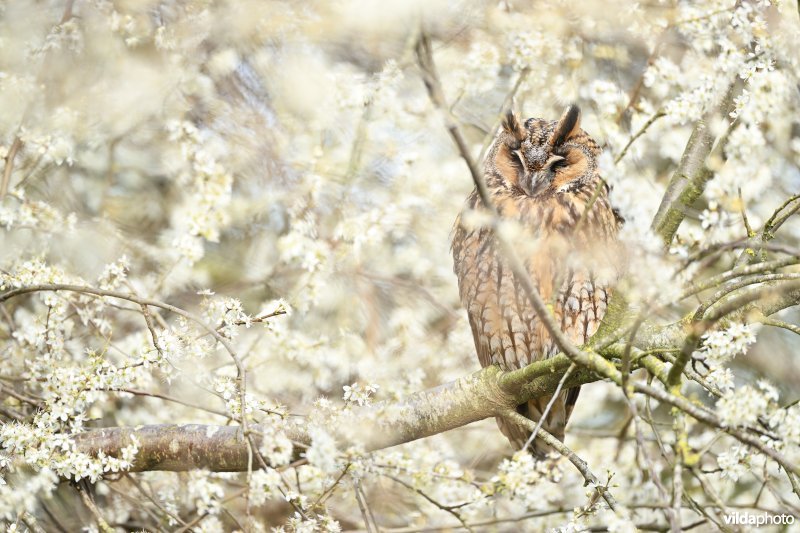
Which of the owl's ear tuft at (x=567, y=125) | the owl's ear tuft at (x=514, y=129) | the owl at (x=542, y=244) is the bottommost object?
the owl at (x=542, y=244)

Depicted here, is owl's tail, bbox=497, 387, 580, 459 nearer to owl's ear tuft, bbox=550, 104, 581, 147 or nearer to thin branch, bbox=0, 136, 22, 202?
owl's ear tuft, bbox=550, 104, 581, 147

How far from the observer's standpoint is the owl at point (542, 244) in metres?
2.91

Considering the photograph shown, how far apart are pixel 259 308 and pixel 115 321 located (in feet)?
1.82

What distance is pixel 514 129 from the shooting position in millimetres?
3109

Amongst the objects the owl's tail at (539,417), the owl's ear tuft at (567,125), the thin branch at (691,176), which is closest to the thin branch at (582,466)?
the thin branch at (691,176)

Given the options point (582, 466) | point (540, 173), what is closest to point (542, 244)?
point (540, 173)

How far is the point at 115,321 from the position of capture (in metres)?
3.47

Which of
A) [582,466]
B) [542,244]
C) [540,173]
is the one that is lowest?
[582,466]

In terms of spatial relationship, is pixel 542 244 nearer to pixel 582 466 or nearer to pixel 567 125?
pixel 567 125

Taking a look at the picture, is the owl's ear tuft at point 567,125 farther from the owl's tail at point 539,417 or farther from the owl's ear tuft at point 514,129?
the owl's tail at point 539,417

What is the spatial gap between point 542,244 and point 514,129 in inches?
19.0

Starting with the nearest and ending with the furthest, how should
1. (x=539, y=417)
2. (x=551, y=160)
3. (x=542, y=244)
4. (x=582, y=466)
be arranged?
1. (x=582, y=466)
2. (x=542, y=244)
3. (x=551, y=160)
4. (x=539, y=417)

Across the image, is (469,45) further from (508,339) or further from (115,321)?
(115,321)

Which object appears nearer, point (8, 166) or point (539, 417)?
point (8, 166)
